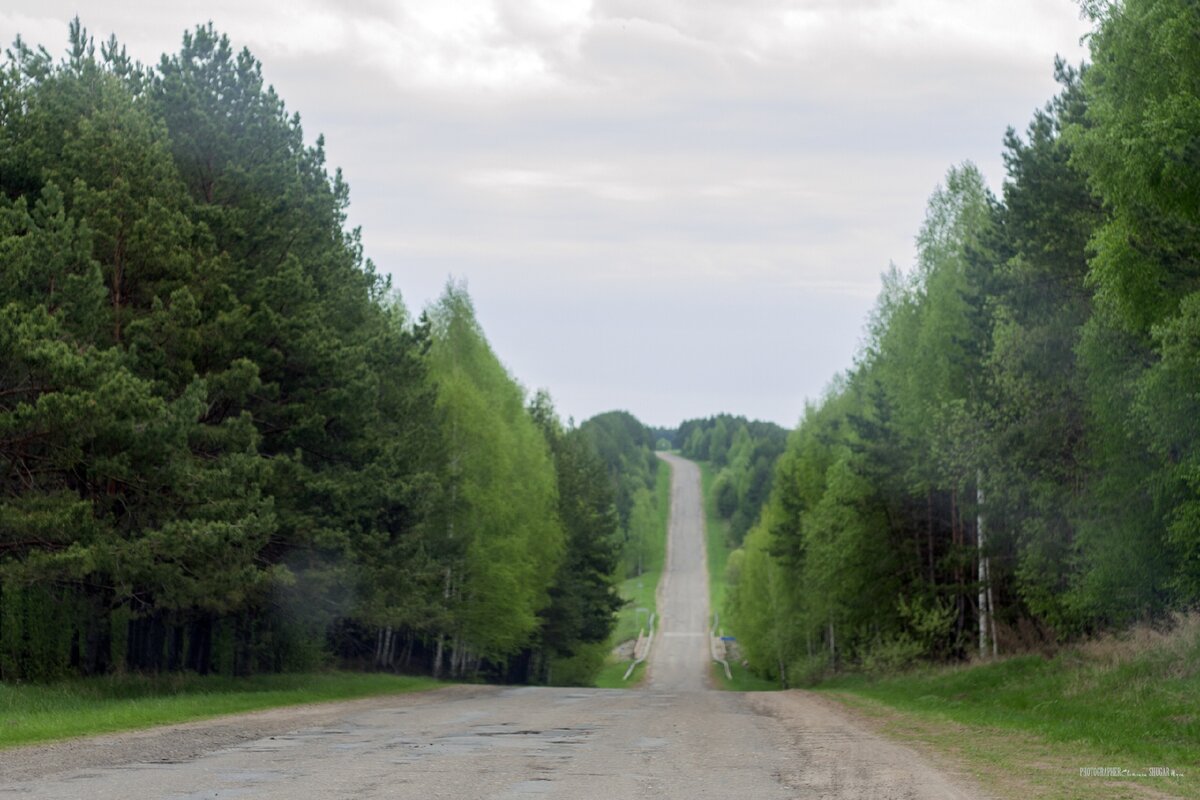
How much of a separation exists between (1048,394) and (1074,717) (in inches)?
351

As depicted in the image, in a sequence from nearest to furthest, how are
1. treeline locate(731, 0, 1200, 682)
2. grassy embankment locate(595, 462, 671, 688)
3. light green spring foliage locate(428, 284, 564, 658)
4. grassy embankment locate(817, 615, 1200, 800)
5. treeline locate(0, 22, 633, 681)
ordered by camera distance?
grassy embankment locate(817, 615, 1200, 800) < treeline locate(731, 0, 1200, 682) < treeline locate(0, 22, 633, 681) < light green spring foliage locate(428, 284, 564, 658) < grassy embankment locate(595, 462, 671, 688)

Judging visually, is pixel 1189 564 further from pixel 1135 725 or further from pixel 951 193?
pixel 951 193

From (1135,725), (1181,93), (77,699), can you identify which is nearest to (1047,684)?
(1135,725)

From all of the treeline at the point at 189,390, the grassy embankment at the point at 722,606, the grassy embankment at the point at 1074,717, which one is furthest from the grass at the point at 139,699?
the grassy embankment at the point at 722,606

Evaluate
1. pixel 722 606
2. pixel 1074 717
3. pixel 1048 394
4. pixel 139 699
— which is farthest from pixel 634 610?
pixel 1074 717

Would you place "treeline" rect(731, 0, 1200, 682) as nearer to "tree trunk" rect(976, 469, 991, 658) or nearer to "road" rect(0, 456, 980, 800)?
"tree trunk" rect(976, 469, 991, 658)

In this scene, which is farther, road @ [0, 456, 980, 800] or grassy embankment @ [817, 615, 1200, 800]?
grassy embankment @ [817, 615, 1200, 800]

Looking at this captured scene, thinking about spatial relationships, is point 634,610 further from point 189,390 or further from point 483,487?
point 189,390

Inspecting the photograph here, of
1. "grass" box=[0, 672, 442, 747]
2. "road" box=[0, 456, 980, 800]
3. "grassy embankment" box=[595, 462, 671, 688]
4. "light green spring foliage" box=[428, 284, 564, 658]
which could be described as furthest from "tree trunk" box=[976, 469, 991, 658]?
"grassy embankment" box=[595, 462, 671, 688]

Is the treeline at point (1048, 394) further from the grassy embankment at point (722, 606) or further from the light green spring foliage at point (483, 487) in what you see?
the grassy embankment at point (722, 606)

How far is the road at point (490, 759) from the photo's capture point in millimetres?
11750

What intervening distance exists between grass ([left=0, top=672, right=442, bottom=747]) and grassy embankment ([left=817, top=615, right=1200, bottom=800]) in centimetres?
1207

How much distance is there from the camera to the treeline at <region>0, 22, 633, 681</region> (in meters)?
23.9

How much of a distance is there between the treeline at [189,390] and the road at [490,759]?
17.8 feet
